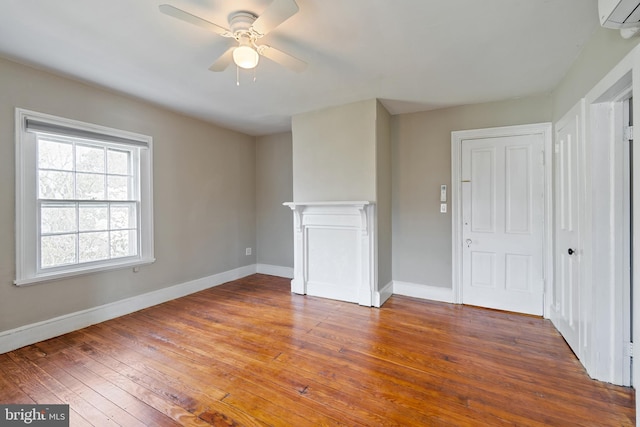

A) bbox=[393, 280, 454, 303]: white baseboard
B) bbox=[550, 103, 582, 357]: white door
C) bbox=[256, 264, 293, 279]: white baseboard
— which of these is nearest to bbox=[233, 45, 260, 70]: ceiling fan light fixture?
bbox=[550, 103, 582, 357]: white door

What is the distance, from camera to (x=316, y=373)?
208cm

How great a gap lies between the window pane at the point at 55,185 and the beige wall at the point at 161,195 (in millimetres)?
213

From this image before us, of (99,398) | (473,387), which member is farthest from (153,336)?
(473,387)

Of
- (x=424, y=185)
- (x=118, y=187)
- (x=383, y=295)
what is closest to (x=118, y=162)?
(x=118, y=187)

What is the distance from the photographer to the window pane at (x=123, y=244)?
3211 millimetres

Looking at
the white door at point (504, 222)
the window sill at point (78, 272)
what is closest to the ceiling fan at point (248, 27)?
the window sill at point (78, 272)

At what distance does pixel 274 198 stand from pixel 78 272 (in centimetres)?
287

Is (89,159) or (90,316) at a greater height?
(89,159)

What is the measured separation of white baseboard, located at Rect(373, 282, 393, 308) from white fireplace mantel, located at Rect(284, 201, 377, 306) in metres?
0.06

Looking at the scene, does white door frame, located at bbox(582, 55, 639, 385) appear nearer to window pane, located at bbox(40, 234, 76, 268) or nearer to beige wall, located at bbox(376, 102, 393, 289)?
beige wall, located at bbox(376, 102, 393, 289)

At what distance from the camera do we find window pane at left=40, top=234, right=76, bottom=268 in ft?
8.68

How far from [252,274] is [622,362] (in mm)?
4567

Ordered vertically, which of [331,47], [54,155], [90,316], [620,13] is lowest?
[90,316]

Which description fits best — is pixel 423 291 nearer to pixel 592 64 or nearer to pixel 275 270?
pixel 275 270
